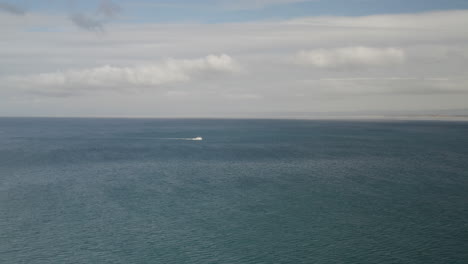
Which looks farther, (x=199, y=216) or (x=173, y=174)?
(x=173, y=174)

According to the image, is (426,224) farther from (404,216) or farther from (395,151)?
(395,151)

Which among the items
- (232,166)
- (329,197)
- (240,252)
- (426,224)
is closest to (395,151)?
(232,166)

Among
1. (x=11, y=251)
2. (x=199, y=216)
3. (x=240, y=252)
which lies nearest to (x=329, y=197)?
(x=199, y=216)

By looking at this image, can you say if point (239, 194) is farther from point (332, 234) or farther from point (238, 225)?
point (332, 234)

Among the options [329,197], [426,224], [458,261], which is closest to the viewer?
[458,261]

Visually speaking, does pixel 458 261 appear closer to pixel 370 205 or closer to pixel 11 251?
pixel 370 205

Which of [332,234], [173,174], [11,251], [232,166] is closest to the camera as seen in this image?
[11,251]

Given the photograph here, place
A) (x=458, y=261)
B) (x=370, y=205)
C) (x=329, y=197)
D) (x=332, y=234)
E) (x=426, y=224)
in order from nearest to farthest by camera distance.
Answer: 1. (x=458, y=261)
2. (x=332, y=234)
3. (x=426, y=224)
4. (x=370, y=205)
5. (x=329, y=197)

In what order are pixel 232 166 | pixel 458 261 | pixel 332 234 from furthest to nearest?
pixel 232 166, pixel 332 234, pixel 458 261

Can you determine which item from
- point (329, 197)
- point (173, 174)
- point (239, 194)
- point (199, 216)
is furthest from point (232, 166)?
point (199, 216)
